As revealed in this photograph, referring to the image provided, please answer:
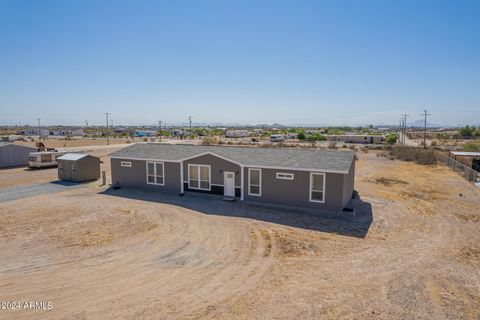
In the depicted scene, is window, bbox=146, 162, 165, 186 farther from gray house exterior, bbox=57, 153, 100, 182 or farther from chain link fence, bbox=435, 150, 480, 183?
chain link fence, bbox=435, 150, 480, 183

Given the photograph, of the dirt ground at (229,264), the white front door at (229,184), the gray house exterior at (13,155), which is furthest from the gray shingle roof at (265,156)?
the gray house exterior at (13,155)

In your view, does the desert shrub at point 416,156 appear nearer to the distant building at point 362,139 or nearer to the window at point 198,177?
the window at point 198,177

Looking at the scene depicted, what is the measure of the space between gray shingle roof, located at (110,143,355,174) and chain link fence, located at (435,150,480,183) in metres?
13.1

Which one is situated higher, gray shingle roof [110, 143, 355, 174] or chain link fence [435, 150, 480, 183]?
gray shingle roof [110, 143, 355, 174]

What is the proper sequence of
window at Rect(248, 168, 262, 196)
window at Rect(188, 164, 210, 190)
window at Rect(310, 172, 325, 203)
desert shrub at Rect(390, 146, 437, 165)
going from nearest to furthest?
window at Rect(310, 172, 325, 203)
window at Rect(248, 168, 262, 196)
window at Rect(188, 164, 210, 190)
desert shrub at Rect(390, 146, 437, 165)

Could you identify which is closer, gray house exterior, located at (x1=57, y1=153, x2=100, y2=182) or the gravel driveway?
the gravel driveway

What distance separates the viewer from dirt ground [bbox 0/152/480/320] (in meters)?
7.74

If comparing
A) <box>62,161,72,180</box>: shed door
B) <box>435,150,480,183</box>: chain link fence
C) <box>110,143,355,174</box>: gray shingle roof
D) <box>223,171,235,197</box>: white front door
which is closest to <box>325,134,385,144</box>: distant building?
<box>435,150,480,183</box>: chain link fence

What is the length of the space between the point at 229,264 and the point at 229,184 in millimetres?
8921

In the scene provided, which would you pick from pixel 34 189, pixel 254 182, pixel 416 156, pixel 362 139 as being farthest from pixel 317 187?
pixel 362 139

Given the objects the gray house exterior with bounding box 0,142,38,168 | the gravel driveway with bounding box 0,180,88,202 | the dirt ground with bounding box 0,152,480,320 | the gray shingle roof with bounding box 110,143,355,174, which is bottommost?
the dirt ground with bounding box 0,152,480,320

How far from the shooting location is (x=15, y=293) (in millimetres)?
8359

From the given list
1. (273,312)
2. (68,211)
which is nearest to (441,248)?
(273,312)

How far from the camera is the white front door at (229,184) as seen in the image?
18.8 m
